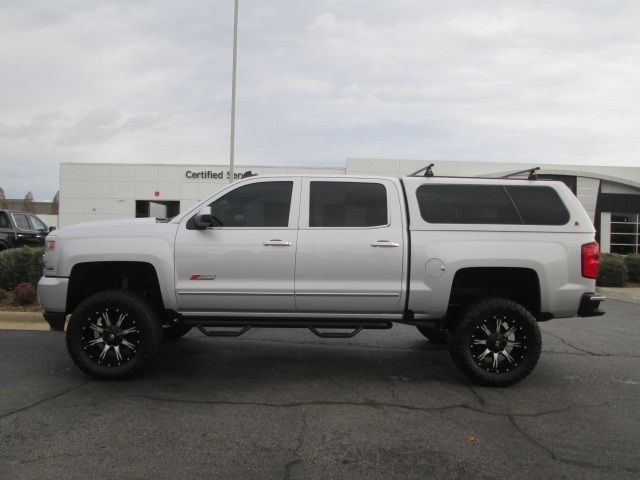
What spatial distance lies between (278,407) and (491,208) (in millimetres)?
2857

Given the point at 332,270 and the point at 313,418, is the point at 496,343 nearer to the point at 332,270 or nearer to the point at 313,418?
the point at 332,270

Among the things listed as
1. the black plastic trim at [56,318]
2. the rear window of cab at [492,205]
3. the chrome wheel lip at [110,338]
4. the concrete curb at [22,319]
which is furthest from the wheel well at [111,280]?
the concrete curb at [22,319]

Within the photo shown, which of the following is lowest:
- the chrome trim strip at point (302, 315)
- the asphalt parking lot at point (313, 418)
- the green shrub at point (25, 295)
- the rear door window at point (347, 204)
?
the asphalt parking lot at point (313, 418)

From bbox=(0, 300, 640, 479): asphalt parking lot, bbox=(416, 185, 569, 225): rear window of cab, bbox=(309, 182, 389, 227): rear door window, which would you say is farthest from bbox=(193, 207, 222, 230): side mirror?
bbox=(416, 185, 569, 225): rear window of cab

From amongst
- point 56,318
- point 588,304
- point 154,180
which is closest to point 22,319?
point 56,318

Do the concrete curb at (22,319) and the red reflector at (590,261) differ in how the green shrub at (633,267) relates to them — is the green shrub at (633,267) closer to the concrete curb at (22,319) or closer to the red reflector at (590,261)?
the red reflector at (590,261)

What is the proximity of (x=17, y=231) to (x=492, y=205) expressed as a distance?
548 inches

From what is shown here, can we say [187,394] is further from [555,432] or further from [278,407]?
[555,432]

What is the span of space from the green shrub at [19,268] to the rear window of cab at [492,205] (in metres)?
7.44

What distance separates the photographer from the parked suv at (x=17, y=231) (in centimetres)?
1433

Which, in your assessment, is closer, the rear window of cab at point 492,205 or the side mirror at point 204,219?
the side mirror at point 204,219

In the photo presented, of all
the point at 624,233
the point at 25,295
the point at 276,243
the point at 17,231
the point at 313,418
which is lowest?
the point at 313,418

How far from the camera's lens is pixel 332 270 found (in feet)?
16.3

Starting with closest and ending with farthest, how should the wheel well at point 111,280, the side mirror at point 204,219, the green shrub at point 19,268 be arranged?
the side mirror at point 204,219, the wheel well at point 111,280, the green shrub at point 19,268
